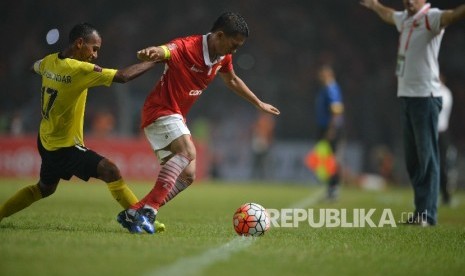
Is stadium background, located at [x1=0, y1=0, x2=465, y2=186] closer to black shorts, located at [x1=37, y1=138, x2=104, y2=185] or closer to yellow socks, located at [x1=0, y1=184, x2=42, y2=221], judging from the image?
yellow socks, located at [x1=0, y1=184, x2=42, y2=221]

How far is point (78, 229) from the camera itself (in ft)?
24.5

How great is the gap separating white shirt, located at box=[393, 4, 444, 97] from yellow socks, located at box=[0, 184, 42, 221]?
4.67 meters

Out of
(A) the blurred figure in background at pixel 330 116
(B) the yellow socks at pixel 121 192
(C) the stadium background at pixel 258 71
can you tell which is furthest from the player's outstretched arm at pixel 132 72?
(C) the stadium background at pixel 258 71

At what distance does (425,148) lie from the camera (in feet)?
30.9

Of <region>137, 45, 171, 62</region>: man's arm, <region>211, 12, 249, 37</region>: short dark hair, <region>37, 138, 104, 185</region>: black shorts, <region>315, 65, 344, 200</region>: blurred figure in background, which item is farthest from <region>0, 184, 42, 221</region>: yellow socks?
<region>315, 65, 344, 200</region>: blurred figure in background

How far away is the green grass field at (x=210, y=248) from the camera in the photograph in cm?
519

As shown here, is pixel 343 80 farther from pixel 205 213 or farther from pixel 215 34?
pixel 215 34

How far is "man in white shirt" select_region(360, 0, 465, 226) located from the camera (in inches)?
369

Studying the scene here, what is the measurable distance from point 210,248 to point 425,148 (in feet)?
13.5

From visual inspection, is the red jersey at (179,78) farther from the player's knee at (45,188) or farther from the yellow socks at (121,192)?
the player's knee at (45,188)

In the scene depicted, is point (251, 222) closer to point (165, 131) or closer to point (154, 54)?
point (165, 131)

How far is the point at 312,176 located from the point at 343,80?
3368mm

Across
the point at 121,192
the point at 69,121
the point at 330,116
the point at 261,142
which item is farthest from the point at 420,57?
the point at 261,142

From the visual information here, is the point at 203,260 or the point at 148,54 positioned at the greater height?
Result: the point at 148,54
